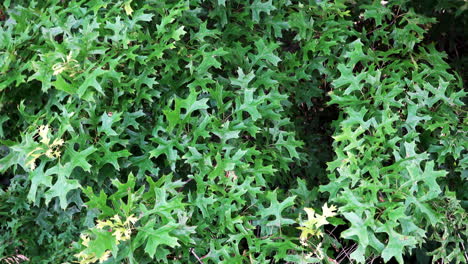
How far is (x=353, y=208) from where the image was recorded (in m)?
2.13

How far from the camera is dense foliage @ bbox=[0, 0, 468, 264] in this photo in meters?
2.11

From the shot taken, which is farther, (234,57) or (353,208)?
(234,57)

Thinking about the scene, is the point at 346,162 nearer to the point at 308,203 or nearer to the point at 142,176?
the point at 308,203

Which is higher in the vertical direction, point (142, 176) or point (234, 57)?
point (234, 57)

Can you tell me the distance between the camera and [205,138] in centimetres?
251

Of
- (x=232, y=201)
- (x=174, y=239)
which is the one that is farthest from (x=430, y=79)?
(x=174, y=239)

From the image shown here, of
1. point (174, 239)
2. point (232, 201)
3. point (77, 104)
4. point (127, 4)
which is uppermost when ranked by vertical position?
point (127, 4)

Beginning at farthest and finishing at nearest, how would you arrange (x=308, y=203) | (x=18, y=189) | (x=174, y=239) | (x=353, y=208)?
(x=18, y=189) < (x=308, y=203) < (x=353, y=208) < (x=174, y=239)

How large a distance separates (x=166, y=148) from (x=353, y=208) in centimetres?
Answer: 80

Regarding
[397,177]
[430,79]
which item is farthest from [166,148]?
[430,79]

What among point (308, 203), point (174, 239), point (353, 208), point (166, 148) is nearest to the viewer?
point (174, 239)

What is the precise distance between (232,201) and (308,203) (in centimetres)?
45

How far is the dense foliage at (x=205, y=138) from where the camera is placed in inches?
83.2

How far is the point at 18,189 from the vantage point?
2.80m
